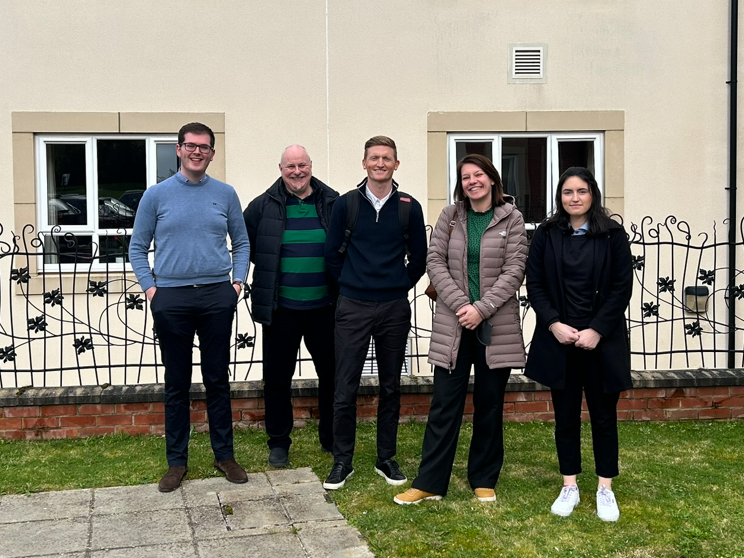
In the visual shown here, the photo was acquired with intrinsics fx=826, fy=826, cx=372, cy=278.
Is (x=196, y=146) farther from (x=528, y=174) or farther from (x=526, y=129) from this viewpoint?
(x=528, y=174)

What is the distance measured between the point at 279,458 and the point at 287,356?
0.61m

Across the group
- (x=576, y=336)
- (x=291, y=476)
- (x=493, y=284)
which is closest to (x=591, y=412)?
(x=576, y=336)

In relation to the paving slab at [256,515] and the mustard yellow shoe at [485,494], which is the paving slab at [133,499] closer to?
the paving slab at [256,515]

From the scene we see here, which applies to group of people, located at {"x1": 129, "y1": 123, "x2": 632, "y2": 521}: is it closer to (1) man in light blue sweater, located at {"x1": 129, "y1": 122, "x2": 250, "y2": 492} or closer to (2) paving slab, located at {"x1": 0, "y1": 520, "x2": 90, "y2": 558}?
(1) man in light blue sweater, located at {"x1": 129, "y1": 122, "x2": 250, "y2": 492}

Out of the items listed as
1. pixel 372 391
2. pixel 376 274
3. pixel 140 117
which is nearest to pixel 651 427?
pixel 372 391

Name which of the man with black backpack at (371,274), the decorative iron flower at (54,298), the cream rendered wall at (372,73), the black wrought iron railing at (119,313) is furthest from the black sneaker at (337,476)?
the cream rendered wall at (372,73)

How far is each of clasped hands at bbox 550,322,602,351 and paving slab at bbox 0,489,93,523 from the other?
8.25 ft

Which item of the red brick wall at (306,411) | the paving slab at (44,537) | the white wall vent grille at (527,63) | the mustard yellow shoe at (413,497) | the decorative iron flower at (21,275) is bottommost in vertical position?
the paving slab at (44,537)

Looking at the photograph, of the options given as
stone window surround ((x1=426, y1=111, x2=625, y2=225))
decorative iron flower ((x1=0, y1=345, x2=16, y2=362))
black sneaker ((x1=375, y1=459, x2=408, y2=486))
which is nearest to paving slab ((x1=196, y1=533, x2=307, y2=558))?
black sneaker ((x1=375, y1=459, x2=408, y2=486))

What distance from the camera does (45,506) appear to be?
4258 mm

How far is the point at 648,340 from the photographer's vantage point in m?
7.99

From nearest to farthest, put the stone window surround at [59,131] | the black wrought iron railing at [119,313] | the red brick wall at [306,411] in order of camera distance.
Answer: the red brick wall at [306,411], the black wrought iron railing at [119,313], the stone window surround at [59,131]

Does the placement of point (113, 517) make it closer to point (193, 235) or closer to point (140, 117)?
point (193, 235)

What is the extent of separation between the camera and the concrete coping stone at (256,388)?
548 cm
